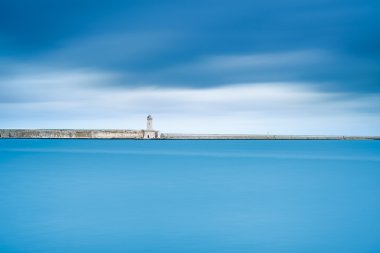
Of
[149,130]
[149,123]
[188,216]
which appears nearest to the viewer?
[188,216]

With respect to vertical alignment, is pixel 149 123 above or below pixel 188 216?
above

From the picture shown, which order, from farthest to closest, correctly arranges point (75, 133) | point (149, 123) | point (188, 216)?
point (75, 133)
point (149, 123)
point (188, 216)

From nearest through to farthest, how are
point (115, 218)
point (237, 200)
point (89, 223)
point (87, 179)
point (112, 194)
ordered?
point (89, 223) < point (115, 218) < point (237, 200) < point (112, 194) < point (87, 179)

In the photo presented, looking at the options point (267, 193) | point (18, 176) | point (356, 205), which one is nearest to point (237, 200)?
point (267, 193)

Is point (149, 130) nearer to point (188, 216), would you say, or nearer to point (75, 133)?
point (75, 133)

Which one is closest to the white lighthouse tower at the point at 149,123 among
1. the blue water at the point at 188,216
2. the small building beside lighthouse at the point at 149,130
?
the small building beside lighthouse at the point at 149,130

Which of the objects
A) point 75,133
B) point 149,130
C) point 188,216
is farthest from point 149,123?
point 188,216

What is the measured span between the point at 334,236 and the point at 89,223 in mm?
5806

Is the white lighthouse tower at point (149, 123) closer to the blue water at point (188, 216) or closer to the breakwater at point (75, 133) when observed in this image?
the breakwater at point (75, 133)

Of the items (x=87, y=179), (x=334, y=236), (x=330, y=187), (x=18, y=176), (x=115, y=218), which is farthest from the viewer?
(x=18, y=176)

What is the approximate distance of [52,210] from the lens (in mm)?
13406

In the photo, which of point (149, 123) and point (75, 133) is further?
point (75, 133)

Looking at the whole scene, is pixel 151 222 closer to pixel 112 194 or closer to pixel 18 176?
pixel 112 194

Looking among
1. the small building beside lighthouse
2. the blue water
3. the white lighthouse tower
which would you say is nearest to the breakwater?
the small building beside lighthouse
